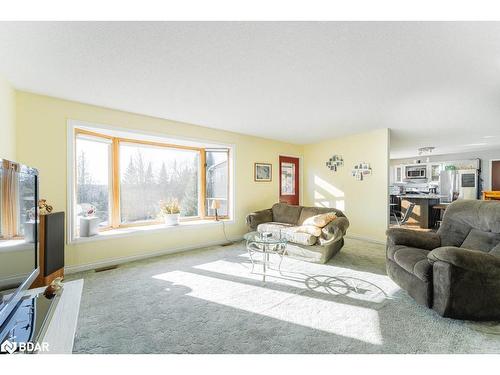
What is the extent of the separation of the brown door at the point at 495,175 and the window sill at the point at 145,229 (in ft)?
29.3

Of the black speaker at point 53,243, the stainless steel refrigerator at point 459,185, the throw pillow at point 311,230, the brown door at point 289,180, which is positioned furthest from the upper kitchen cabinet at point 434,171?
the black speaker at point 53,243

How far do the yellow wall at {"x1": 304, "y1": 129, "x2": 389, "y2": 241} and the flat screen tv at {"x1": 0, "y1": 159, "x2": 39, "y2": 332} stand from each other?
201 inches

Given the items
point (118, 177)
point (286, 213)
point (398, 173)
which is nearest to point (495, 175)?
point (398, 173)

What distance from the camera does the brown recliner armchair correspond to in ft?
6.04

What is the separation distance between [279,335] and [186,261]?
2.13 metres

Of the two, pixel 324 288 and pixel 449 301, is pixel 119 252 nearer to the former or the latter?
pixel 324 288

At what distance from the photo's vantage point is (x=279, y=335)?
173cm

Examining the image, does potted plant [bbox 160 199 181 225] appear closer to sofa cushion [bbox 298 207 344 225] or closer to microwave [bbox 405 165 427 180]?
sofa cushion [bbox 298 207 344 225]

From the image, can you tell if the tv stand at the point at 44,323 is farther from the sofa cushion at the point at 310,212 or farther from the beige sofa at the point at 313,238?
the sofa cushion at the point at 310,212

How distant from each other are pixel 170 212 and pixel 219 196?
3.71 ft

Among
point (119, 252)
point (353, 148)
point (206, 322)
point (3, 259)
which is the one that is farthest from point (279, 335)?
point (353, 148)

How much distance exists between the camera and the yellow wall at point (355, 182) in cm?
456

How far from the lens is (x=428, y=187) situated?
27.9 ft

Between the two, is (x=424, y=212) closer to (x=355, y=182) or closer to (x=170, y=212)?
(x=355, y=182)
